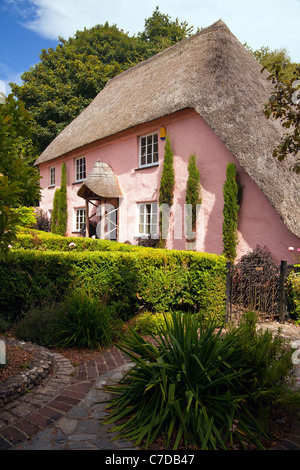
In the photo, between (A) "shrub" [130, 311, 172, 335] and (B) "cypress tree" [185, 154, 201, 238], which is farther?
(B) "cypress tree" [185, 154, 201, 238]

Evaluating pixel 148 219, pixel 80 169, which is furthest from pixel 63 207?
pixel 148 219

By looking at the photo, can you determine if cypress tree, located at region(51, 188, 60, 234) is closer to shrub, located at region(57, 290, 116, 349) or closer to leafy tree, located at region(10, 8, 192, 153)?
leafy tree, located at region(10, 8, 192, 153)

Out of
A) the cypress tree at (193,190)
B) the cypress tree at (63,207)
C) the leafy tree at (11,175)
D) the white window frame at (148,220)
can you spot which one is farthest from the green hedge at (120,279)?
the cypress tree at (63,207)

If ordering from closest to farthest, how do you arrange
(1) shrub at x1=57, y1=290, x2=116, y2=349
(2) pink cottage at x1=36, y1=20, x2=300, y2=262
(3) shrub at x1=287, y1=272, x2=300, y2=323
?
(1) shrub at x1=57, y1=290, x2=116, y2=349, (3) shrub at x1=287, y1=272, x2=300, y2=323, (2) pink cottage at x1=36, y1=20, x2=300, y2=262

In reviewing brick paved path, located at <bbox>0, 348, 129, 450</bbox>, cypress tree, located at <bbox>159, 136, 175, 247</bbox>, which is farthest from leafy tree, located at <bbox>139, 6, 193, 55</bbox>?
brick paved path, located at <bbox>0, 348, 129, 450</bbox>

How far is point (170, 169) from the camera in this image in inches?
459

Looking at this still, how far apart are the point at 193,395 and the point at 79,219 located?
1562 centimetres

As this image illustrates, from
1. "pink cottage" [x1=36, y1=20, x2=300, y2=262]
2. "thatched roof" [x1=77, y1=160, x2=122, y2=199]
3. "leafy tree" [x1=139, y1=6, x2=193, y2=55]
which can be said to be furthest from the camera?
"leafy tree" [x1=139, y1=6, x2=193, y2=55]

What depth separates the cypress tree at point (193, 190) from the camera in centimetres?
1074

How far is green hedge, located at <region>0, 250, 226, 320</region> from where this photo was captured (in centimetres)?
557

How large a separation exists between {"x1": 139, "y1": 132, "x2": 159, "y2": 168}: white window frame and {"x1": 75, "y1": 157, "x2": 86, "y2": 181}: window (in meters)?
5.00

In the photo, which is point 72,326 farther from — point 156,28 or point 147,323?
point 156,28

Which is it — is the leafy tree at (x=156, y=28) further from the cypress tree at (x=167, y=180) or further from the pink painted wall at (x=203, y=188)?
the cypress tree at (x=167, y=180)

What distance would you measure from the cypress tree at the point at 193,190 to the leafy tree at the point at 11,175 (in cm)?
755
